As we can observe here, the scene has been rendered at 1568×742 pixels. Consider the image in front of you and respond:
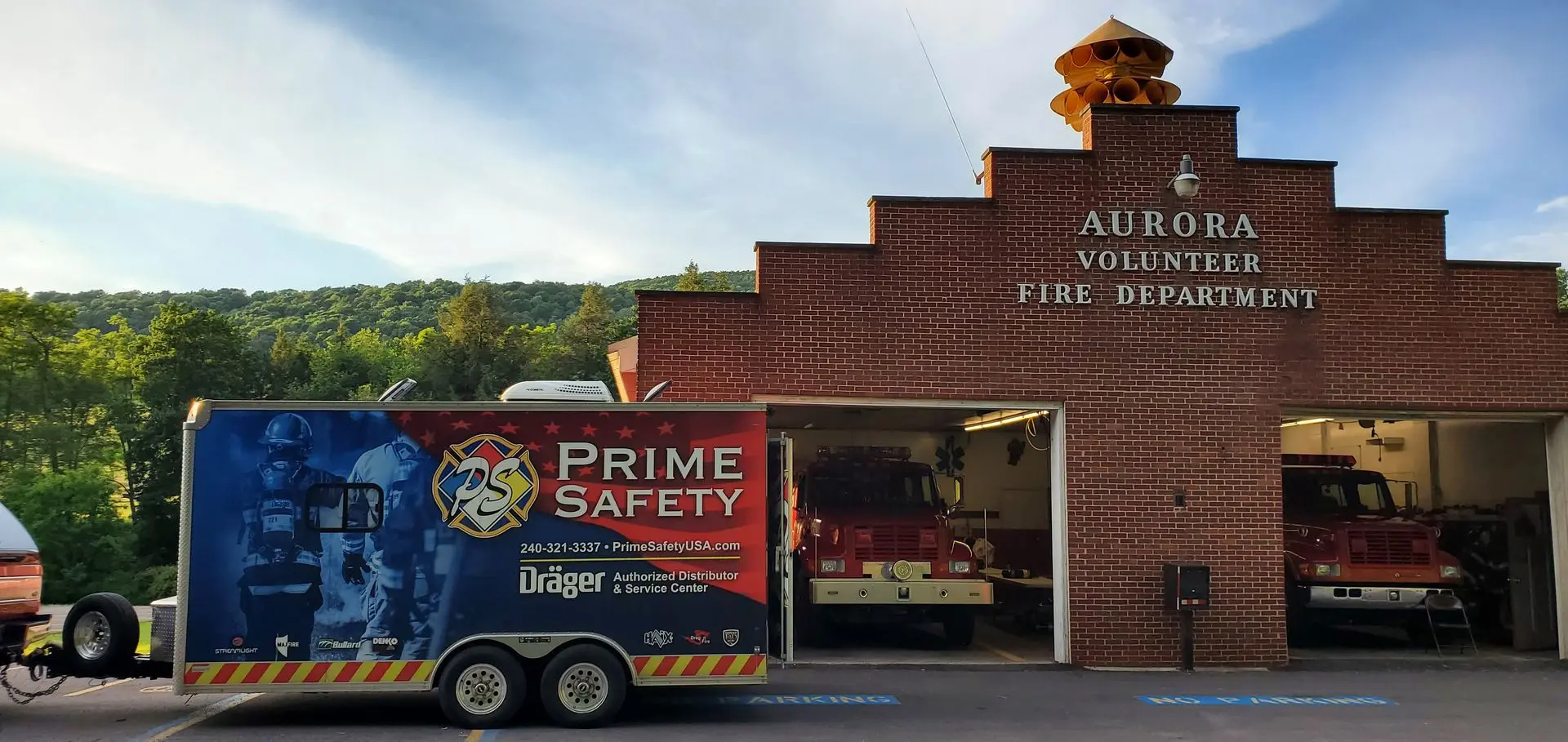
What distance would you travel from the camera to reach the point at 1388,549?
14.4 meters

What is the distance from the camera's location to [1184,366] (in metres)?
13.6

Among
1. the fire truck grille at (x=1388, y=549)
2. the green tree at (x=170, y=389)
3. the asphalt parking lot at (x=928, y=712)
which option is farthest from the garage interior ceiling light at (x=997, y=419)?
the green tree at (x=170, y=389)

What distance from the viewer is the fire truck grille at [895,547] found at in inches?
538

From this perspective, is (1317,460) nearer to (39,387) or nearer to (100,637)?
(100,637)

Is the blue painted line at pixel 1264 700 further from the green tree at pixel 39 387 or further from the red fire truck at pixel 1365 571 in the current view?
the green tree at pixel 39 387

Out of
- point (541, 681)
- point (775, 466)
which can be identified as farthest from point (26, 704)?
point (775, 466)

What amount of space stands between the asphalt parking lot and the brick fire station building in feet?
4.97

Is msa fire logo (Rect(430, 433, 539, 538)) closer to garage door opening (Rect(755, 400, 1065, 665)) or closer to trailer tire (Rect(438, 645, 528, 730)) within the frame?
trailer tire (Rect(438, 645, 528, 730))

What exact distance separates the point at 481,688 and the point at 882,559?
580 cm

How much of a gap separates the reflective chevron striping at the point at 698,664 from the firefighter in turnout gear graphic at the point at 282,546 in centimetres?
264

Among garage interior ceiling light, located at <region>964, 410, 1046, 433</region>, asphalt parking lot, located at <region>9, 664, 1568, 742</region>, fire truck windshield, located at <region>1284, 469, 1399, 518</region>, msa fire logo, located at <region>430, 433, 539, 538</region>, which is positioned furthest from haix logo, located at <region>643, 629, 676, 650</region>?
fire truck windshield, located at <region>1284, 469, 1399, 518</region>

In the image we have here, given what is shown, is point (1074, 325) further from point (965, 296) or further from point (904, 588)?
point (904, 588)

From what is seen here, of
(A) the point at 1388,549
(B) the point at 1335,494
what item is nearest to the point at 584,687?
(A) the point at 1388,549

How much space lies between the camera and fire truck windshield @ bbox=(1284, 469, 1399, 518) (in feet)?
51.9
